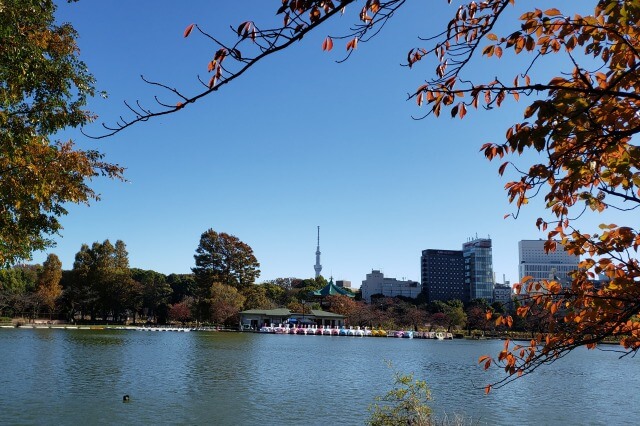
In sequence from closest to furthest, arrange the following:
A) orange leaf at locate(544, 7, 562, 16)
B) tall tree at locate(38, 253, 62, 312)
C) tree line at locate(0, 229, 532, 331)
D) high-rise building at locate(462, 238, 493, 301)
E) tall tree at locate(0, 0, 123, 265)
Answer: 1. orange leaf at locate(544, 7, 562, 16)
2. tall tree at locate(0, 0, 123, 265)
3. tall tree at locate(38, 253, 62, 312)
4. tree line at locate(0, 229, 532, 331)
5. high-rise building at locate(462, 238, 493, 301)

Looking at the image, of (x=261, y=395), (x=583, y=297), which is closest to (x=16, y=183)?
(x=583, y=297)

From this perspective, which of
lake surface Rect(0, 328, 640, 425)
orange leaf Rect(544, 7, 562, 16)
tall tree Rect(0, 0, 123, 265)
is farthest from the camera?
lake surface Rect(0, 328, 640, 425)

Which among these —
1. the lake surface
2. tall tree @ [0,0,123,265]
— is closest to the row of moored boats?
the lake surface

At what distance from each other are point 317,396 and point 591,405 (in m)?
9.43

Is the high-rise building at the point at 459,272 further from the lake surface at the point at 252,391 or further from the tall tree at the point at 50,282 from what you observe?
the lake surface at the point at 252,391

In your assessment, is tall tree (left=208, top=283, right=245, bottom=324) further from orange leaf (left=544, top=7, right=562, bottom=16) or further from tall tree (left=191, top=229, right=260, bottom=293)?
orange leaf (left=544, top=7, right=562, bottom=16)

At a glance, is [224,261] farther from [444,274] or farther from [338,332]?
[444,274]

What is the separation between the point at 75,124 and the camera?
8.46m

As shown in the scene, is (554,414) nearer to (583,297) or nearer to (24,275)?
(583,297)

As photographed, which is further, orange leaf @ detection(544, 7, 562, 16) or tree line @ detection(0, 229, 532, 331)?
tree line @ detection(0, 229, 532, 331)

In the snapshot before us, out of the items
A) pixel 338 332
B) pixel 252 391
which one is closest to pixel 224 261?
pixel 338 332

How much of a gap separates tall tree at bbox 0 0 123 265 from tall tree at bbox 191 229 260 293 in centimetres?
5396

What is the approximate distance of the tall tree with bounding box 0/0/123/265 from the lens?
6.36 metres

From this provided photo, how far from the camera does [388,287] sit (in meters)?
139
